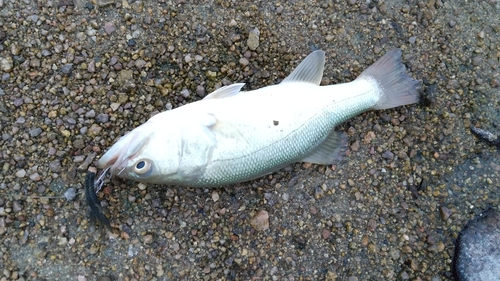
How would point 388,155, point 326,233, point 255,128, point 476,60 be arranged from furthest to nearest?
point 476,60 < point 388,155 < point 326,233 < point 255,128

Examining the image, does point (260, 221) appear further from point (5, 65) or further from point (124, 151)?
point (5, 65)

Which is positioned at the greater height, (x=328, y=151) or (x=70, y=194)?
(x=328, y=151)

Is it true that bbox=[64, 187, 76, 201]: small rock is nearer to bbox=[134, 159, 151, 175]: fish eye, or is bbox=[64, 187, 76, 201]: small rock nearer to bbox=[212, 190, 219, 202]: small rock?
bbox=[134, 159, 151, 175]: fish eye

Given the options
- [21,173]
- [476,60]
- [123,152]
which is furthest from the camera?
[476,60]

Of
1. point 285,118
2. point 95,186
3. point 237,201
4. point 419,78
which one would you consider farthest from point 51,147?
point 419,78

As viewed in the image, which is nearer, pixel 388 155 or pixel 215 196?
pixel 215 196

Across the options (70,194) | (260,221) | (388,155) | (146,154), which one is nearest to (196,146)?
(146,154)
